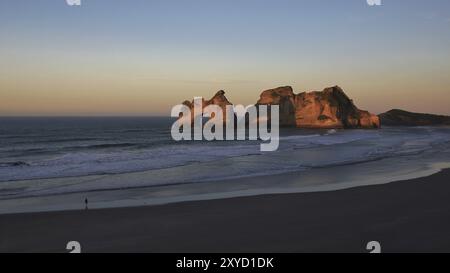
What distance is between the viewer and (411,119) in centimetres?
12562

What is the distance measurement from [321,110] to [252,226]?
272 ft

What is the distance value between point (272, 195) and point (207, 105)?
83618 millimetres

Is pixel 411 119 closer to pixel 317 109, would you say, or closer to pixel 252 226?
pixel 317 109

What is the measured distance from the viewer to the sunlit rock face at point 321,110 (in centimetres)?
8962

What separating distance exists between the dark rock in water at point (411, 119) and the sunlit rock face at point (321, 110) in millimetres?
36033

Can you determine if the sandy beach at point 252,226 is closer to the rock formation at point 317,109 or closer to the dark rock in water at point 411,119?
the rock formation at point 317,109

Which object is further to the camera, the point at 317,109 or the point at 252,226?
the point at 317,109

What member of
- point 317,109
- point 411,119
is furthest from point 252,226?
point 411,119

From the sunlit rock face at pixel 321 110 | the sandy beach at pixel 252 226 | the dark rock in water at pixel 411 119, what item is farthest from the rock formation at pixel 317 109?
the sandy beach at pixel 252 226

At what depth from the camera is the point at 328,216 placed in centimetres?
1141

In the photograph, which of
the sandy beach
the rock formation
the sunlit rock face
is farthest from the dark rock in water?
the sandy beach

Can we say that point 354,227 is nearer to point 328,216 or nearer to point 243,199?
point 328,216
